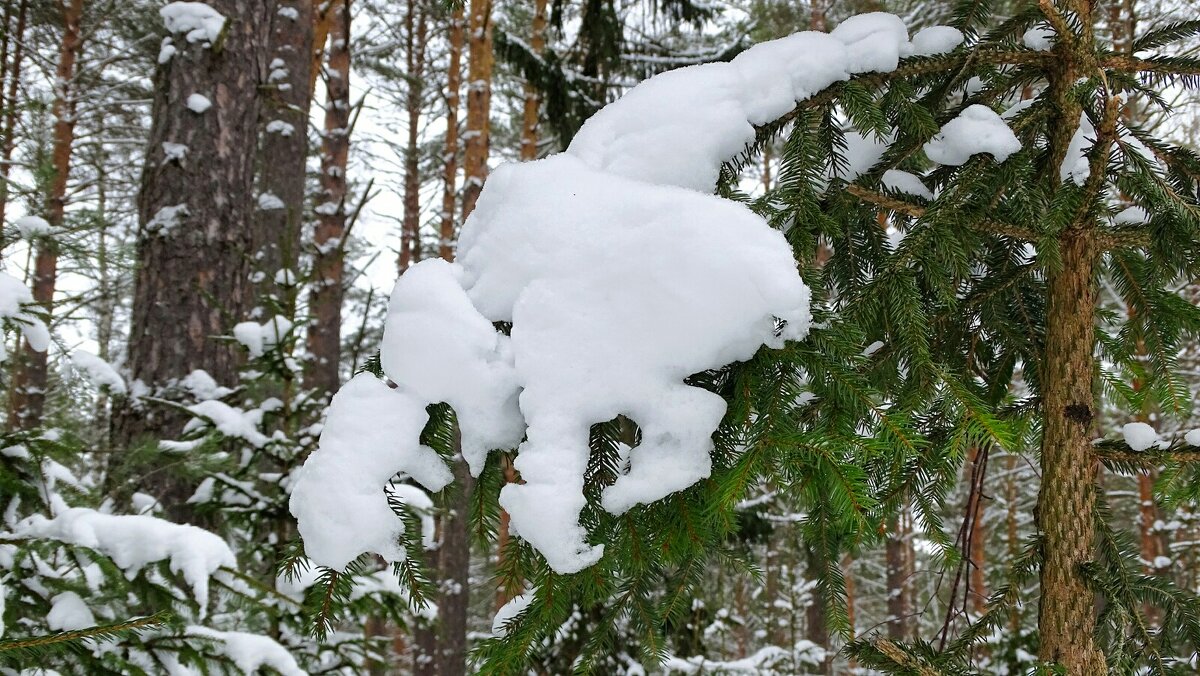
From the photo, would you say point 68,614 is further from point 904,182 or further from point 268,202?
point 268,202

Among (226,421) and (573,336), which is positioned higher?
(226,421)

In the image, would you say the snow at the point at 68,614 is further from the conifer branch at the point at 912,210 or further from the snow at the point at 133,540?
the conifer branch at the point at 912,210

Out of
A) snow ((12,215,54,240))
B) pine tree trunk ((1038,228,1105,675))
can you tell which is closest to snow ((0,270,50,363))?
snow ((12,215,54,240))

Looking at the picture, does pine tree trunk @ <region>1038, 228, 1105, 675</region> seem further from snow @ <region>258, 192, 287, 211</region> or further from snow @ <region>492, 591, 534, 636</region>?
snow @ <region>258, 192, 287, 211</region>

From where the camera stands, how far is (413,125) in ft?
40.8

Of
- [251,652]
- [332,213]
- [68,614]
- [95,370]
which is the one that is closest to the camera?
[68,614]

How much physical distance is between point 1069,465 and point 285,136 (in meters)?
6.56

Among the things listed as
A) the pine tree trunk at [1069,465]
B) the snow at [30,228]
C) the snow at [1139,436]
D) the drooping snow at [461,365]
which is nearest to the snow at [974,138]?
the pine tree trunk at [1069,465]

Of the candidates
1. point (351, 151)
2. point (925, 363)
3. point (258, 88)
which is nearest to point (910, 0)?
point (258, 88)

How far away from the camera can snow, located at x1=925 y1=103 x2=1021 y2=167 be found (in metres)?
1.46

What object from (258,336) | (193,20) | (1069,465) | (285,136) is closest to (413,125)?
(285,136)

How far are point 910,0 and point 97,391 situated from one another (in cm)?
607

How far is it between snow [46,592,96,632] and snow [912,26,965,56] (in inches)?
97.1

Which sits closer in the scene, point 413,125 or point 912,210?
point 912,210
